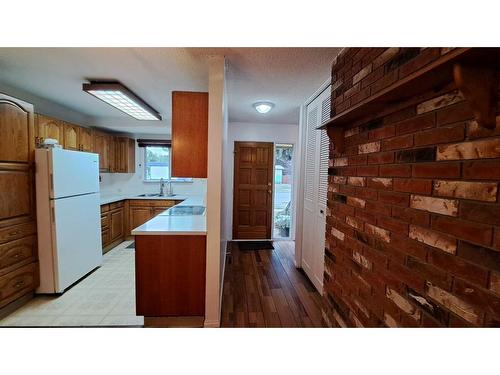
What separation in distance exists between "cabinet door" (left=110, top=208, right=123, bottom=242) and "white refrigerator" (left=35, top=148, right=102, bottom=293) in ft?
3.18

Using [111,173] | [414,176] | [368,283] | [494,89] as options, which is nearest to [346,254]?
[368,283]

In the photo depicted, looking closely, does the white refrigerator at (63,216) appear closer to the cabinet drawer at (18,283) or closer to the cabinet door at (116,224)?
the cabinet drawer at (18,283)

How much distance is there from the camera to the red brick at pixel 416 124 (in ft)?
2.52

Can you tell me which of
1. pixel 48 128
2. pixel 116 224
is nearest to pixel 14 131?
pixel 48 128

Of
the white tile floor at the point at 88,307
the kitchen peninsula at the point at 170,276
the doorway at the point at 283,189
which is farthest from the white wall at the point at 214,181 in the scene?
the doorway at the point at 283,189

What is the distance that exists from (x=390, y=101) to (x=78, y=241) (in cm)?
330

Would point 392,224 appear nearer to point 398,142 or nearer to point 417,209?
point 417,209

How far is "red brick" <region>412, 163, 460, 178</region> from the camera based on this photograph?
2.19ft

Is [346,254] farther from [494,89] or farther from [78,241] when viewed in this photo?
[78,241]

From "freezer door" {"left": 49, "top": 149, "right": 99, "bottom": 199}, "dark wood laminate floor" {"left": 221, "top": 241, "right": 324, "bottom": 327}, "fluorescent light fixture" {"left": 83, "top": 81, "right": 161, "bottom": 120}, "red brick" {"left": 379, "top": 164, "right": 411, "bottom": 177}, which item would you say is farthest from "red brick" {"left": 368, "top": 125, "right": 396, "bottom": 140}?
"freezer door" {"left": 49, "top": 149, "right": 99, "bottom": 199}

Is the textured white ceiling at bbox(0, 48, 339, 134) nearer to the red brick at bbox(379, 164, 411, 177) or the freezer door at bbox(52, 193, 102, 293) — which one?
the red brick at bbox(379, 164, 411, 177)

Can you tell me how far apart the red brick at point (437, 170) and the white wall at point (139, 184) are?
393 centimetres

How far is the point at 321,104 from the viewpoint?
2.37 meters
